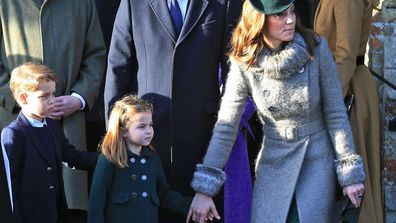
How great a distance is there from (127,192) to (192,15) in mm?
986

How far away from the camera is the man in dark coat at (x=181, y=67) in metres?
4.55

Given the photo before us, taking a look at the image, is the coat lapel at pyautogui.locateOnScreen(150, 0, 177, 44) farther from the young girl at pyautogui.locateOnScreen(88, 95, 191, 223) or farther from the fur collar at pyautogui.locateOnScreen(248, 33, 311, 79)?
the fur collar at pyautogui.locateOnScreen(248, 33, 311, 79)

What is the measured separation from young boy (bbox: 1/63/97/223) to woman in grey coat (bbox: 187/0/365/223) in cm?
75

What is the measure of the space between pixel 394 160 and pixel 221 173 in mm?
1671

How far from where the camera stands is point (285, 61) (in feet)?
13.1

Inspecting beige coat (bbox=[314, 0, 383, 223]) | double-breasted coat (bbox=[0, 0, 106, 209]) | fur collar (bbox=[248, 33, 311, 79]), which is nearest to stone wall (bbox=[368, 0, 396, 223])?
beige coat (bbox=[314, 0, 383, 223])

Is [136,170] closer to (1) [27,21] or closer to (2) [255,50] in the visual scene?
(2) [255,50]

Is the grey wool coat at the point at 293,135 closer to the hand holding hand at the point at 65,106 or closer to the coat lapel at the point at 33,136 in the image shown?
the coat lapel at the point at 33,136

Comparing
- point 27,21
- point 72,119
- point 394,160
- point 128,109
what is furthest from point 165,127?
point 394,160

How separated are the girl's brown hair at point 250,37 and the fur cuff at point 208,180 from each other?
0.53 m

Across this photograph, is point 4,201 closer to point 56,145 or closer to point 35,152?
point 35,152

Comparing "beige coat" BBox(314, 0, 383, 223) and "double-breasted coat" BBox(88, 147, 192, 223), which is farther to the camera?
"beige coat" BBox(314, 0, 383, 223)

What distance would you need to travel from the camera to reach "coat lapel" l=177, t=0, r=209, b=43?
4.53 meters

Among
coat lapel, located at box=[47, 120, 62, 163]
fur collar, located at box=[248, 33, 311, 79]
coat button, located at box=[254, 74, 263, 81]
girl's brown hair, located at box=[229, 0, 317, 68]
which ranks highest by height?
girl's brown hair, located at box=[229, 0, 317, 68]
